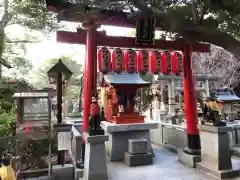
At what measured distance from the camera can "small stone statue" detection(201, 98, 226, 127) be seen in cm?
612

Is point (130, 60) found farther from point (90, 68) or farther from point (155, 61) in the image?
point (90, 68)

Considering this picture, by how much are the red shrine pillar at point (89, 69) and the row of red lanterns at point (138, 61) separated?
416 mm

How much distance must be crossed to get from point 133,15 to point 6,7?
10334 mm

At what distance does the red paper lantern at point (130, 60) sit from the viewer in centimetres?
776

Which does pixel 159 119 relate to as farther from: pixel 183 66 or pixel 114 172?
pixel 114 172

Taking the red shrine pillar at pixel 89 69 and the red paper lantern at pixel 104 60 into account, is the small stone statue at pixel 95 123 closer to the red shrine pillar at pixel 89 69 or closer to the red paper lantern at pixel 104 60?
the red shrine pillar at pixel 89 69

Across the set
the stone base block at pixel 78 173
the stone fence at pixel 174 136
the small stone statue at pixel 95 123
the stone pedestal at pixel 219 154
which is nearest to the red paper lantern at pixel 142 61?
the small stone statue at pixel 95 123

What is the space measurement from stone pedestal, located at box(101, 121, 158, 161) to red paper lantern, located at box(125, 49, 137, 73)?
244 centimetres

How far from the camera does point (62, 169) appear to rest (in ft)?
20.6

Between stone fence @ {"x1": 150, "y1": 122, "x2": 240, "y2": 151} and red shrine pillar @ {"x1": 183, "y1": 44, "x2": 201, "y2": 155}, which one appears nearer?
red shrine pillar @ {"x1": 183, "y1": 44, "x2": 201, "y2": 155}

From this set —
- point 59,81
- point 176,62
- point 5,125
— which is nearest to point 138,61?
point 176,62

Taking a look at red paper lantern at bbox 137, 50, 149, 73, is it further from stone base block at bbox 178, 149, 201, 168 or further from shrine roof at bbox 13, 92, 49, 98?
shrine roof at bbox 13, 92, 49, 98

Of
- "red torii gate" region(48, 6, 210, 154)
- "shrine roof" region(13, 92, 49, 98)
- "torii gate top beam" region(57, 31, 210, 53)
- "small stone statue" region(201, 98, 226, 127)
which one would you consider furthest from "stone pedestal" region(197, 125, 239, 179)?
"shrine roof" region(13, 92, 49, 98)

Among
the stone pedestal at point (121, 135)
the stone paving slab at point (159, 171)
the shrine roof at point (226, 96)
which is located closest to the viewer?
the stone paving slab at point (159, 171)
